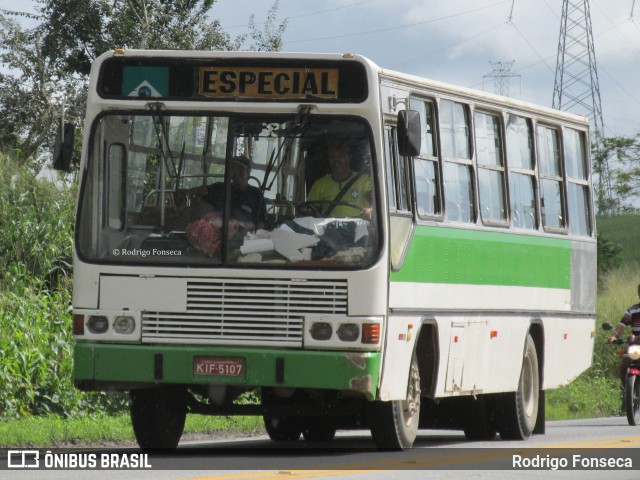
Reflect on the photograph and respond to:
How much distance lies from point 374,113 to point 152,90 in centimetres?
186

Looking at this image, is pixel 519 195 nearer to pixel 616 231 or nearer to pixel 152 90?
pixel 152 90

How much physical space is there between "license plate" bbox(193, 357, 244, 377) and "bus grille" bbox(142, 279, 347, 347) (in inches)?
5.5

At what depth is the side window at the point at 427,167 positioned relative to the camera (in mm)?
13594

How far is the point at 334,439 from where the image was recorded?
53.9 ft

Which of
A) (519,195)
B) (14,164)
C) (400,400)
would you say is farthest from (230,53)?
(14,164)

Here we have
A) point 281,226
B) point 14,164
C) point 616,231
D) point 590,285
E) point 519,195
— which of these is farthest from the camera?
point 616,231

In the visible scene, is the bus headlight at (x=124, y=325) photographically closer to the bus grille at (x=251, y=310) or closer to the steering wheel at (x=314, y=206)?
the bus grille at (x=251, y=310)

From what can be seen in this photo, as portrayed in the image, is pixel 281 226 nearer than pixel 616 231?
Yes

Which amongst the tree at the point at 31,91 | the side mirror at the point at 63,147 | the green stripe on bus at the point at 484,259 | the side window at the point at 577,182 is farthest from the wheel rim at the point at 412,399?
the tree at the point at 31,91

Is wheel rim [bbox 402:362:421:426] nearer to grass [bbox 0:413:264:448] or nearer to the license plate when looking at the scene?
the license plate

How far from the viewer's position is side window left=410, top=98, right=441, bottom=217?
13594 mm

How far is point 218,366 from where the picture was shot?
1219cm

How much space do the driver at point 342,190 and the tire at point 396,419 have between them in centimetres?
162

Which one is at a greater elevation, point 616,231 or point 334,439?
point 616,231
